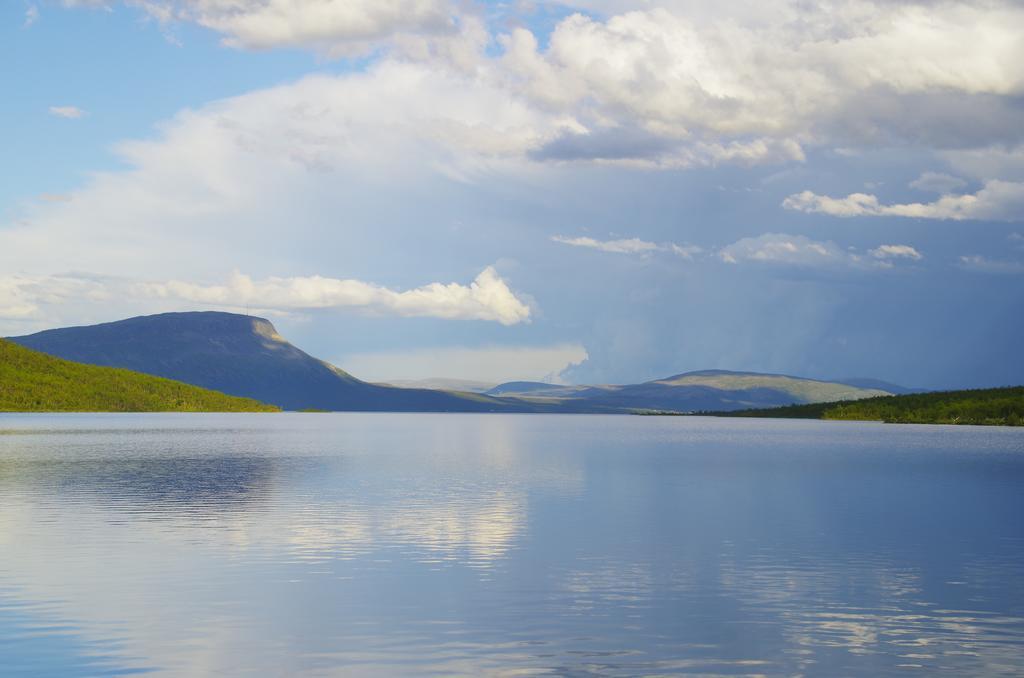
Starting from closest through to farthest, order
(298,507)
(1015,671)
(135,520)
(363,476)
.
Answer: (1015,671)
(135,520)
(298,507)
(363,476)

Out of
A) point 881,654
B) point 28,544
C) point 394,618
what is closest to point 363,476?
point 28,544

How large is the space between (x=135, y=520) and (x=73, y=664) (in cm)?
3196

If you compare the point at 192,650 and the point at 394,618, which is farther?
the point at 394,618

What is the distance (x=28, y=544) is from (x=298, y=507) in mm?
20024

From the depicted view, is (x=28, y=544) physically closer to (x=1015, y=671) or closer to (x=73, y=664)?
(x=73, y=664)

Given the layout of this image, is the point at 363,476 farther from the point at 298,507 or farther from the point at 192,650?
the point at 192,650

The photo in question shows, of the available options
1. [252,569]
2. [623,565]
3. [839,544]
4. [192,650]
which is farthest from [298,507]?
[192,650]

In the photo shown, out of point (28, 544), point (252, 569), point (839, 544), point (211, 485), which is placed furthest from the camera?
point (211, 485)

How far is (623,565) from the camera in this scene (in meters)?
46.1

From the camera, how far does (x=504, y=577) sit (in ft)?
140

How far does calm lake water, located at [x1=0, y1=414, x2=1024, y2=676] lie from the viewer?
30.3m

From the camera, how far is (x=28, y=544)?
50.1 m

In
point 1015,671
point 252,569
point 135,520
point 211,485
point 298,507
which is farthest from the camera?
point 211,485

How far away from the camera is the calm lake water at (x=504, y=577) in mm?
30297
